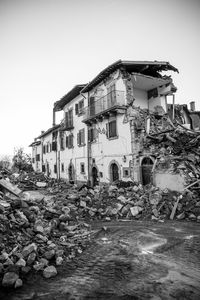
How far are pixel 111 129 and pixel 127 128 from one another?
186cm

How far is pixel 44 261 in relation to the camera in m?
4.21

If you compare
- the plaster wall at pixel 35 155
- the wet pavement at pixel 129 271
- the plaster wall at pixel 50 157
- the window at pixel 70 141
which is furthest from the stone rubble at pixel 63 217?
the plaster wall at pixel 35 155

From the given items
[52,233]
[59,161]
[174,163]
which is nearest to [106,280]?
[52,233]

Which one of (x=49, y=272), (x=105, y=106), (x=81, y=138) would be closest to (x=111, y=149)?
(x=105, y=106)

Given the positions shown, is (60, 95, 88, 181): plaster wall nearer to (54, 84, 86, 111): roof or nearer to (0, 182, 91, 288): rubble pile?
(54, 84, 86, 111): roof

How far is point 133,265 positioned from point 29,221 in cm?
346

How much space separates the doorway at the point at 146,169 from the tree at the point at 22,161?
28.2m

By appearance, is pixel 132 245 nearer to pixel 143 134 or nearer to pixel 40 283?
pixel 40 283

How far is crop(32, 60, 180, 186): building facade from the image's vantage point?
1277 centimetres

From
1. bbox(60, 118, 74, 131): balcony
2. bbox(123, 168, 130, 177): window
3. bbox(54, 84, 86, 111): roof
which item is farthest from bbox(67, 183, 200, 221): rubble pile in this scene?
bbox(54, 84, 86, 111): roof

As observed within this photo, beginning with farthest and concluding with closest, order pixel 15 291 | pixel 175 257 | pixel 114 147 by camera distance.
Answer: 1. pixel 114 147
2. pixel 175 257
3. pixel 15 291

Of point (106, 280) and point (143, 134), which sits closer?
point (106, 280)

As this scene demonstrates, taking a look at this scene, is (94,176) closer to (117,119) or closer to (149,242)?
(117,119)

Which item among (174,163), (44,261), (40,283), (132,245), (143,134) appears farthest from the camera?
(143,134)
